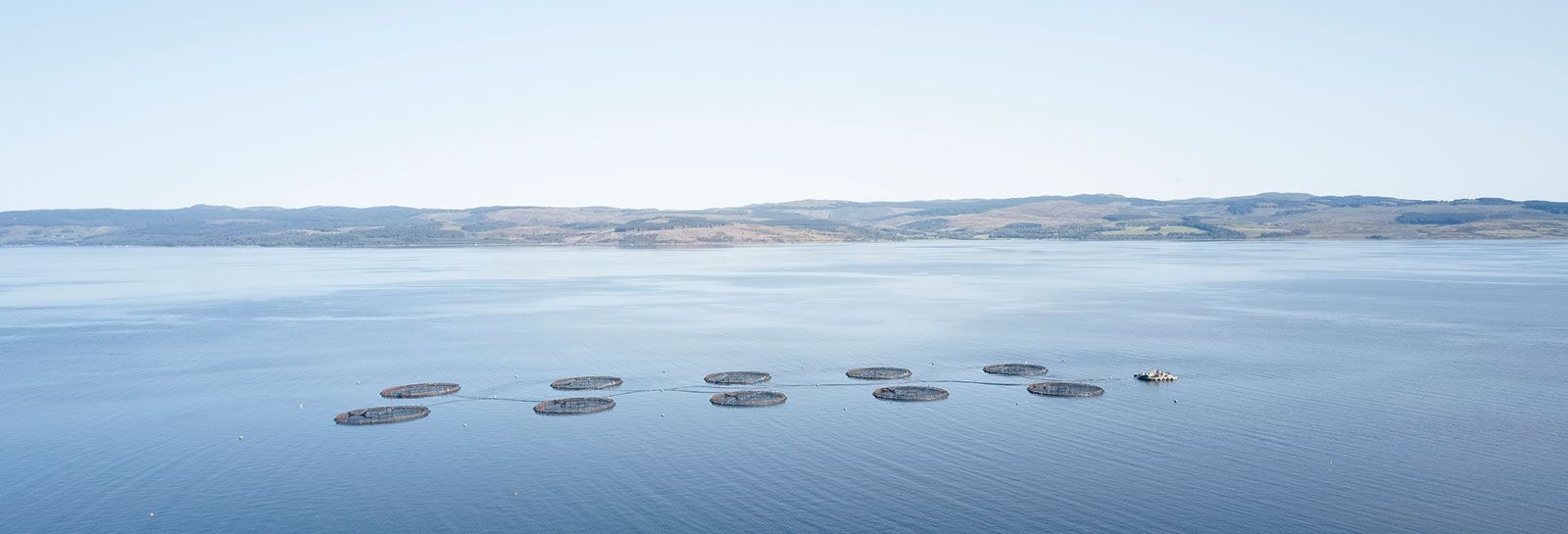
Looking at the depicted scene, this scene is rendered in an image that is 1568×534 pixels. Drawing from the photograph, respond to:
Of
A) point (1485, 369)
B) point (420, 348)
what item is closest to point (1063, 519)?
point (1485, 369)

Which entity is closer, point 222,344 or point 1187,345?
point 1187,345

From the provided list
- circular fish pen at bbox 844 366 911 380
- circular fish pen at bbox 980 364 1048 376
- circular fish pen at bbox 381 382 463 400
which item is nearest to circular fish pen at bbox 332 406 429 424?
circular fish pen at bbox 381 382 463 400

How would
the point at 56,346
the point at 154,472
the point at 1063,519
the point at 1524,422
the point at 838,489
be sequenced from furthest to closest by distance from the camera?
the point at 56,346
the point at 1524,422
the point at 154,472
the point at 838,489
the point at 1063,519

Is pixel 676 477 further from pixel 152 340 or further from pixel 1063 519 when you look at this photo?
pixel 152 340

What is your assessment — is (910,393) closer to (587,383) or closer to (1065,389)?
(1065,389)

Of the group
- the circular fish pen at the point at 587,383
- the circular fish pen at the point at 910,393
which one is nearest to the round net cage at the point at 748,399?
the circular fish pen at the point at 910,393

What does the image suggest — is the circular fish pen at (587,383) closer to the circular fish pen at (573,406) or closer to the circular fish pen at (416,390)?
the circular fish pen at (573,406)
